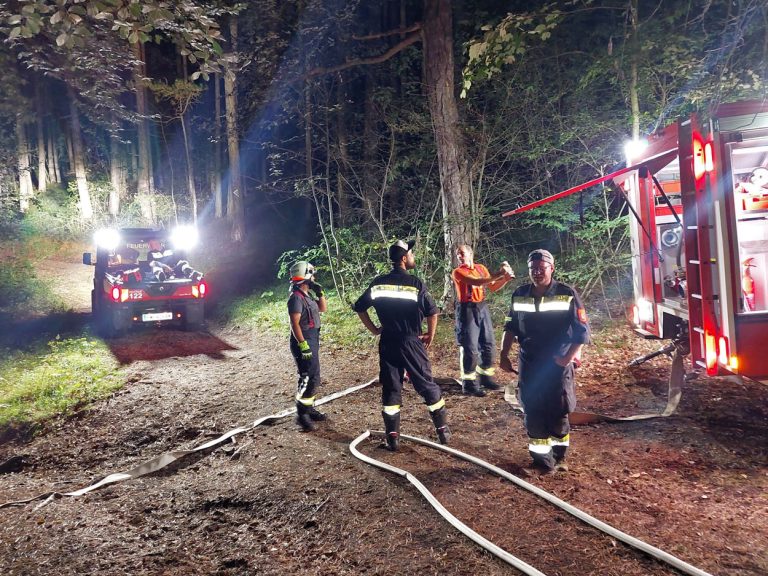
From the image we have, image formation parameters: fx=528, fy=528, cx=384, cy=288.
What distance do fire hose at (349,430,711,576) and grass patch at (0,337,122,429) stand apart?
473cm

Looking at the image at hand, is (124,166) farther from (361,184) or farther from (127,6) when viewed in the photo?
(127,6)

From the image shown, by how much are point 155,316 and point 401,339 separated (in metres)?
7.48

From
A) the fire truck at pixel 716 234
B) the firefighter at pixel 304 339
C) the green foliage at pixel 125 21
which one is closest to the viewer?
the green foliage at pixel 125 21

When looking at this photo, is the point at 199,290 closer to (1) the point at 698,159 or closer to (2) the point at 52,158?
(1) the point at 698,159

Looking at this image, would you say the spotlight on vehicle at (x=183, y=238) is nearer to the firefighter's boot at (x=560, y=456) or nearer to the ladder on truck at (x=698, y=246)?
the firefighter's boot at (x=560, y=456)

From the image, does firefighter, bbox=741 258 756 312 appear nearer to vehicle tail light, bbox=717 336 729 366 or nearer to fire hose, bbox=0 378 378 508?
vehicle tail light, bbox=717 336 729 366

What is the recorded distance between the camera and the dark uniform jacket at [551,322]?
12.6ft

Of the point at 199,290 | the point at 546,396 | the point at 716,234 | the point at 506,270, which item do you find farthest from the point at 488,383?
the point at 199,290

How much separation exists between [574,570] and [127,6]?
4376mm

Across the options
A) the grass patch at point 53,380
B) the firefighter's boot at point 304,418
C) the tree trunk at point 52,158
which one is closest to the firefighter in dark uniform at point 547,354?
the firefighter's boot at point 304,418

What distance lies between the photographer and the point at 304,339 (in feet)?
17.8

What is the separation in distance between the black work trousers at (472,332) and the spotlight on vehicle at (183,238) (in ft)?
24.1

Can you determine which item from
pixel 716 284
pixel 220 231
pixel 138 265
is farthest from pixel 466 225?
pixel 220 231

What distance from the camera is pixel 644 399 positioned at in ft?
18.4
